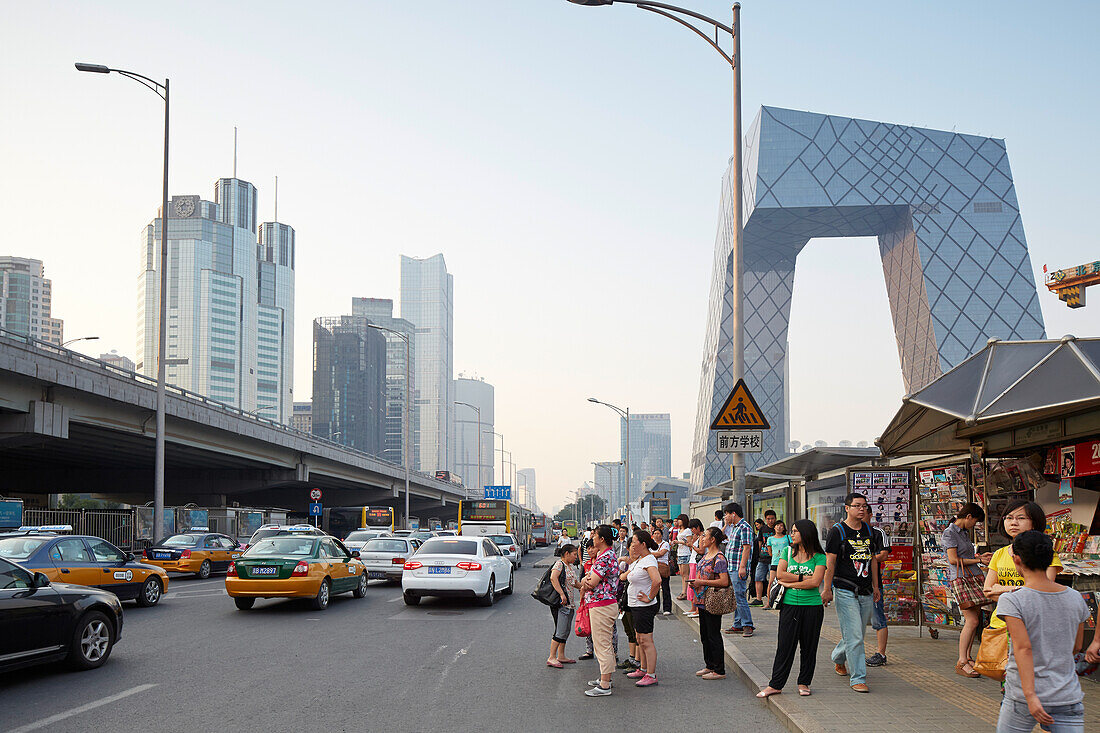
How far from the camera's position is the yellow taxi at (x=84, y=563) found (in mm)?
15359

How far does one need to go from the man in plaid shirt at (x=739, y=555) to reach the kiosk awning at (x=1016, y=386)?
8.81ft

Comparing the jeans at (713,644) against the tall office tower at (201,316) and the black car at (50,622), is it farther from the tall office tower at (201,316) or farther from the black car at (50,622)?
the tall office tower at (201,316)

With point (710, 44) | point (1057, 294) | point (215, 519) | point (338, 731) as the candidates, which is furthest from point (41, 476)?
point (1057, 294)

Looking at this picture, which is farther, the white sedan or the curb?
the white sedan

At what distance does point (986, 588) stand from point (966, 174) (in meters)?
111

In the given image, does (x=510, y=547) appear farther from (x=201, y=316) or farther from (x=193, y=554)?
(x=201, y=316)

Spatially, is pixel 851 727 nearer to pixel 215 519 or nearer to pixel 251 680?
pixel 251 680

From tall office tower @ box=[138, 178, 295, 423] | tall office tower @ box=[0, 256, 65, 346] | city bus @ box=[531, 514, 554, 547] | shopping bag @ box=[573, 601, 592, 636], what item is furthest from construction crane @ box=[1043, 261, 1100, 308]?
tall office tower @ box=[0, 256, 65, 346]

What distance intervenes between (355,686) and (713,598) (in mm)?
3802

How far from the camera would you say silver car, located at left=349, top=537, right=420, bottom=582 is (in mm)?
25047

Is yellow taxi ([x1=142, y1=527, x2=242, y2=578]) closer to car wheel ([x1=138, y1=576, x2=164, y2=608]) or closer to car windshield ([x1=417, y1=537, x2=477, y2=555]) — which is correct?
car wheel ([x1=138, y1=576, x2=164, y2=608])

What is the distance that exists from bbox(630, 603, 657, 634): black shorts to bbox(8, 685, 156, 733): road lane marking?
4.94 metres

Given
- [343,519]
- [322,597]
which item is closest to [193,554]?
[322,597]

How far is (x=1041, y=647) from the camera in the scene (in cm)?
472
